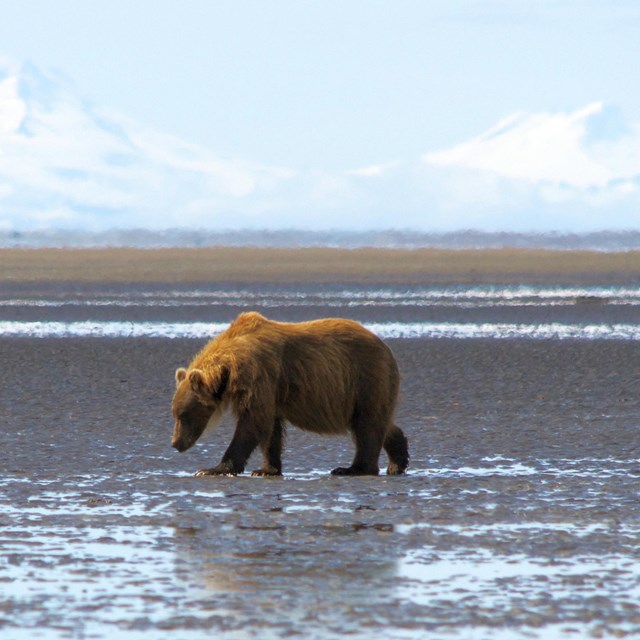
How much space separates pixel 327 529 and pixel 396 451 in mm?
2263

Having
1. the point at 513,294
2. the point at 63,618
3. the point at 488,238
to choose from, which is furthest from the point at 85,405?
the point at 488,238

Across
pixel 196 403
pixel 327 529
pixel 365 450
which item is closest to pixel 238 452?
pixel 196 403

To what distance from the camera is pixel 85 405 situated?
13469 millimetres

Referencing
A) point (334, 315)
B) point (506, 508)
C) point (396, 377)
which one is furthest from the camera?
point (334, 315)

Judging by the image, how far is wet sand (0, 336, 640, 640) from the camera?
5656 millimetres

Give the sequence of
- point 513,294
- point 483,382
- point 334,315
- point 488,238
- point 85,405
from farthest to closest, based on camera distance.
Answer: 1. point 488,238
2. point 513,294
3. point 334,315
4. point 483,382
5. point 85,405

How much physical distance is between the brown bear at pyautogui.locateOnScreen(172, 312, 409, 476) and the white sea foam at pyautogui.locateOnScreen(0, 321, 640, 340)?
11286mm

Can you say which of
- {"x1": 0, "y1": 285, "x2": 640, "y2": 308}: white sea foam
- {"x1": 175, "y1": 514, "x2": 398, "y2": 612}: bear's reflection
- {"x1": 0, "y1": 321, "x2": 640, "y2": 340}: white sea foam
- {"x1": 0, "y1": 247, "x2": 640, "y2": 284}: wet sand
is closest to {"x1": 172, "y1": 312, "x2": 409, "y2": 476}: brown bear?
{"x1": 175, "y1": 514, "x2": 398, "y2": 612}: bear's reflection

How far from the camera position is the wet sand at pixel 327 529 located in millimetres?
5656

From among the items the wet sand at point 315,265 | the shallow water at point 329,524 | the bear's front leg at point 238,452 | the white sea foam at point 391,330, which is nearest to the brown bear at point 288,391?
the bear's front leg at point 238,452

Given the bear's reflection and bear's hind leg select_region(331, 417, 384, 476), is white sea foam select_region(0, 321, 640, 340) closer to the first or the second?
bear's hind leg select_region(331, 417, 384, 476)

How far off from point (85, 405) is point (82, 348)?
591 cm

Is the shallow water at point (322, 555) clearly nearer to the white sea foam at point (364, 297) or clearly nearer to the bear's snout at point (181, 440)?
the bear's snout at point (181, 440)

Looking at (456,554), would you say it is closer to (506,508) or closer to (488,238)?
(506,508)
